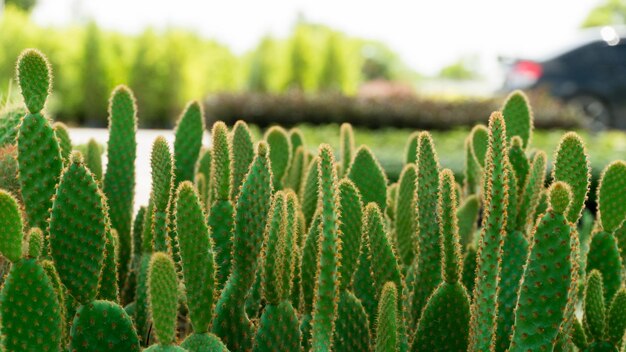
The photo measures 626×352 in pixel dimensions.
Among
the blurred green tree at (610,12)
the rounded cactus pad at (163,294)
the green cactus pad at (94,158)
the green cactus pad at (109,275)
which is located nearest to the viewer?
the rounded cactus pad at (163,294)

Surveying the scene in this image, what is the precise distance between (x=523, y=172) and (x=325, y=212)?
655 millimetres

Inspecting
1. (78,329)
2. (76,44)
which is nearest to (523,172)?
(78,329)

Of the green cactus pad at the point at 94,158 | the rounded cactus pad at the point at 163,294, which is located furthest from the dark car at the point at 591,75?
the rounded cactus pad at the point at 163,294

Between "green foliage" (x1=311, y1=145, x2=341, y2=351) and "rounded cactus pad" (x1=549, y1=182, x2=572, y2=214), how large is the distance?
1.00 ft

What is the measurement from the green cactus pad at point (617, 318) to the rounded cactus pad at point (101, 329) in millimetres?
853

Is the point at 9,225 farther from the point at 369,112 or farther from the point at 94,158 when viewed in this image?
the point at 369,112

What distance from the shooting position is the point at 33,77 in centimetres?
141

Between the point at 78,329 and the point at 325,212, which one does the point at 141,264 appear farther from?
the point at 325,212

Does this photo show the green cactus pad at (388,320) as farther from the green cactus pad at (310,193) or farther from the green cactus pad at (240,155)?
the green cactus pad at (310,193)

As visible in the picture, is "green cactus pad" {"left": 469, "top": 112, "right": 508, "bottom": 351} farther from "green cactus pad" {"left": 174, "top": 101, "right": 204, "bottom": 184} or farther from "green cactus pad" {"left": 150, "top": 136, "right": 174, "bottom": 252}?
"green cactus pad" {"left": 174, "top": 101, "right": 204, "bottom": 184}

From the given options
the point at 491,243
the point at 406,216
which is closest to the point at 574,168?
the point at 491,243

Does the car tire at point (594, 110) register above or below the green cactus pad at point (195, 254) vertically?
above

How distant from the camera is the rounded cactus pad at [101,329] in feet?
4.35

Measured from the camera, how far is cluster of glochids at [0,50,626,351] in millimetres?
1188
